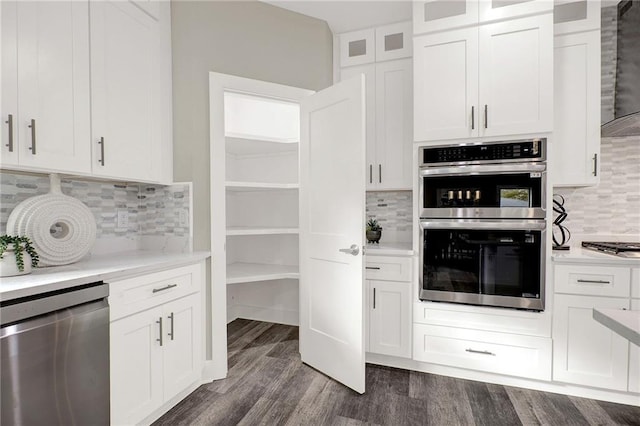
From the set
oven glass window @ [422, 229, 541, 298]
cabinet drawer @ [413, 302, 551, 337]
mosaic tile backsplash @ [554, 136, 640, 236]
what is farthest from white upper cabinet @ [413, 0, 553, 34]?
cabinet drawer @ [413, 302, 551, 337]

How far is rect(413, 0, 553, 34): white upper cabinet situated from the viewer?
2.05 m

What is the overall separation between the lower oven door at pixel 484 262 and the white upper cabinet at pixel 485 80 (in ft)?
2.12

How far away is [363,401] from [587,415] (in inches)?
51.0

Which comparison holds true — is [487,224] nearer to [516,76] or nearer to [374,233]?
[374,233]

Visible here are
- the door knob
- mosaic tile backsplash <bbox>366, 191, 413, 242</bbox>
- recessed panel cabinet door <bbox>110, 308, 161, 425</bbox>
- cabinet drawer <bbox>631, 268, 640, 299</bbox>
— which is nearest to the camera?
recessed panel cabinet door <bbox>110, 308, 161, 425</bbox>

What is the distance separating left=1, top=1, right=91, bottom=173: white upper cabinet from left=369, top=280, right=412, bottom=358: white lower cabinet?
203 centimetres

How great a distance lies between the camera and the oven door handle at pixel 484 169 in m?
2.03

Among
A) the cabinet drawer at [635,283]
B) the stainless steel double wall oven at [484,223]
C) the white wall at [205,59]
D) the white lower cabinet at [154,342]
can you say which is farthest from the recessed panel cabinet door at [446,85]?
the white lower cabinet at [154,342]

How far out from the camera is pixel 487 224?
6.86 ft

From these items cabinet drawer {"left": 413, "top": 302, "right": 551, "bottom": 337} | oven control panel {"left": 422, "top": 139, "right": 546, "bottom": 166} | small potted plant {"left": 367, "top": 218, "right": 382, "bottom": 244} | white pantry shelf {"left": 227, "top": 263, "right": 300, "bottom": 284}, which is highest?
oven control panel {"left": 422, "top": 139, "right": 546, "bottom": 166}

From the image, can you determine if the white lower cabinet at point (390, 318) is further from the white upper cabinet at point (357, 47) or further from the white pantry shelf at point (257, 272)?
the white upper cabinet at point (357, 47)

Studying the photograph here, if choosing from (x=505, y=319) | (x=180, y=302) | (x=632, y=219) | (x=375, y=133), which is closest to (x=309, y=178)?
(x=375, y=133)

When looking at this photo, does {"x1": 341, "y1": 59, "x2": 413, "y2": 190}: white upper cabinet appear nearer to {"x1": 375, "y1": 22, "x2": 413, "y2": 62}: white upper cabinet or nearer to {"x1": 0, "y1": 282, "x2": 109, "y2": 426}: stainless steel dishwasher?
{"x1": 375, "y1": 22, "x2": 413, "y2": 62}: white upper cabinet

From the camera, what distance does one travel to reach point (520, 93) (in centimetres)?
208
